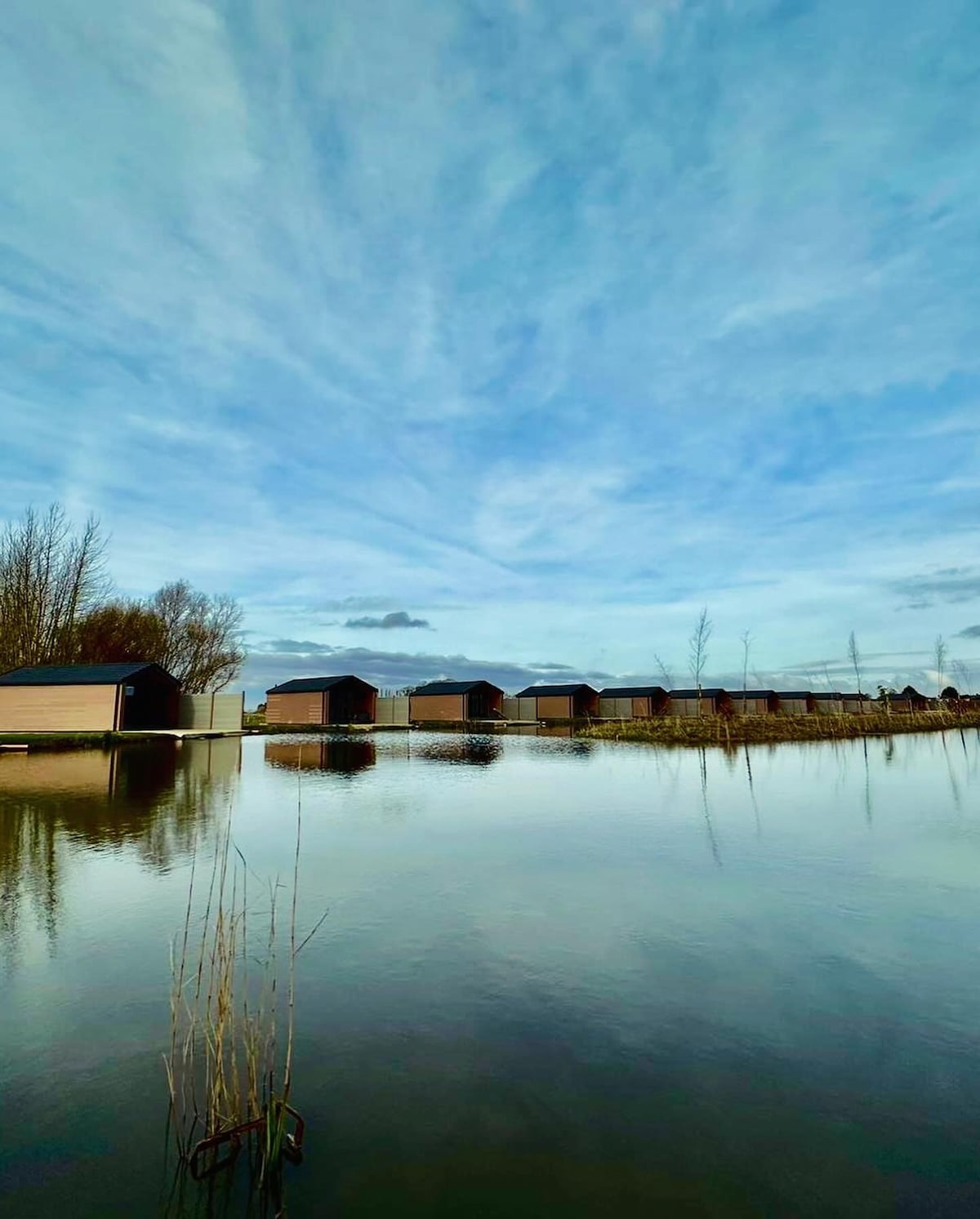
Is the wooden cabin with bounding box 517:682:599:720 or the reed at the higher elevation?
the wooden cabin with bounding box 517:682:599:720

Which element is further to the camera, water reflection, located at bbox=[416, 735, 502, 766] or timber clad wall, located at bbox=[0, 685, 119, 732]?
timber clad wall, located at bbox=[0, 685, 119, 732]

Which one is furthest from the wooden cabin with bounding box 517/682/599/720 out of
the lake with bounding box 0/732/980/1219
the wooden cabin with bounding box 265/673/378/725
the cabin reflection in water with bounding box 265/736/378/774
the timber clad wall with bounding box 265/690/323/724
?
the lake with bounding box 0/732/980/1219

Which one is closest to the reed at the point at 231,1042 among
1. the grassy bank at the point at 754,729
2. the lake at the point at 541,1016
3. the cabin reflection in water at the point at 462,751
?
the lake at the point at 541,1016

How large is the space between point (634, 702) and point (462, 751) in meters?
34.4

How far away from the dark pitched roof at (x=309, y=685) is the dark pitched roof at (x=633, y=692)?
2148 centimetres

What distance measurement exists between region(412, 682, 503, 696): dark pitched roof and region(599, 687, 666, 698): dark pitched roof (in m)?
11.4

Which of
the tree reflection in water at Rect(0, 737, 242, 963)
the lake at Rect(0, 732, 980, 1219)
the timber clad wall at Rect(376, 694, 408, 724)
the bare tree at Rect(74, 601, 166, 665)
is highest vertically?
the bare tree at Rect(74, 601, 166, 665)

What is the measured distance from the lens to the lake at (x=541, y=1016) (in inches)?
131

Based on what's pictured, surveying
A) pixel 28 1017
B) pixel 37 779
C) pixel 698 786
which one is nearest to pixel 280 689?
pixel 37 779

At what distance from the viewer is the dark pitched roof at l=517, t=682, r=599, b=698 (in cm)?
5603

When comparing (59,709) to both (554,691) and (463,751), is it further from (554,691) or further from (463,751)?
(554,691)

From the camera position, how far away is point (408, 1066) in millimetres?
4270

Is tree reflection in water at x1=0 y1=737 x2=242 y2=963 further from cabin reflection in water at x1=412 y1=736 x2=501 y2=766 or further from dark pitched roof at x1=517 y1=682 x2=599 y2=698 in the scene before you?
dark pitched roof at x1=517 y1=682 x2=599 y2=698

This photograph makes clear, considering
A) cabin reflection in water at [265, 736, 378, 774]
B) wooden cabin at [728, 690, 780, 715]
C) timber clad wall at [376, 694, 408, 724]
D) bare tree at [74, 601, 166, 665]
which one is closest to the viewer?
cabin reflection in water at [265, 736, 378, 774]
